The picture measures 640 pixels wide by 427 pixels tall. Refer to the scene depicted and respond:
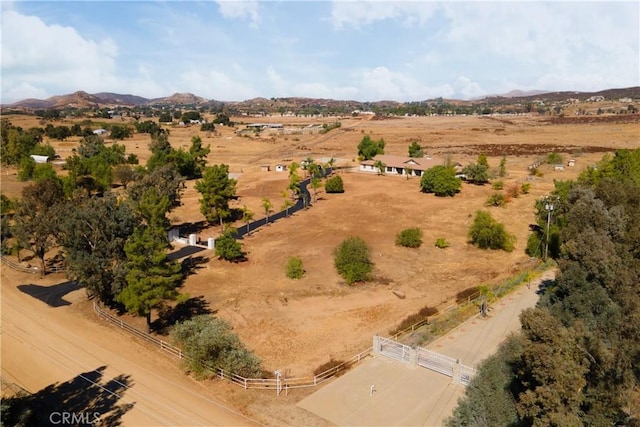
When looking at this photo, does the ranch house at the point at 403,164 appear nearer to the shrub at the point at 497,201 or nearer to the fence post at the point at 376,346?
the shrub at the point at 497,201

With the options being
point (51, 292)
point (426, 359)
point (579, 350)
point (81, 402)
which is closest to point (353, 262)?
point (426, 359)

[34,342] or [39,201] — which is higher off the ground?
[39,201]

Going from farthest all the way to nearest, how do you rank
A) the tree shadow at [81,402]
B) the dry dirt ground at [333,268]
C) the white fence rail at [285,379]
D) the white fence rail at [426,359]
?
1. the dry dirt ground at [333,268]
2. the white fence rail at [285,379]
3. the white fence rail at [426,359]
4. the tree shadow at [81,402]

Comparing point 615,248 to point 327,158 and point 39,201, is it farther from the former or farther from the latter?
point 327,158

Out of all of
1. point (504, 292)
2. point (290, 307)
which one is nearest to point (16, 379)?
point (290, 307)

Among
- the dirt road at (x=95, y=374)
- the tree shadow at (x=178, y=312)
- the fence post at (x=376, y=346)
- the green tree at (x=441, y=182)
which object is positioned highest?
the green tree at (x=441, y=182)

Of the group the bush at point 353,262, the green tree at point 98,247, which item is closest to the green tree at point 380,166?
the bush at point 353,262

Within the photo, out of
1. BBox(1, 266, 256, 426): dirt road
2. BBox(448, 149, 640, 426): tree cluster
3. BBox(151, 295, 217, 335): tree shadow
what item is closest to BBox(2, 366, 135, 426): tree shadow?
BBox(1, 266, 256, 426): dirt road

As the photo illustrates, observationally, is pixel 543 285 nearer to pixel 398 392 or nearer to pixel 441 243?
pixel 441 243
